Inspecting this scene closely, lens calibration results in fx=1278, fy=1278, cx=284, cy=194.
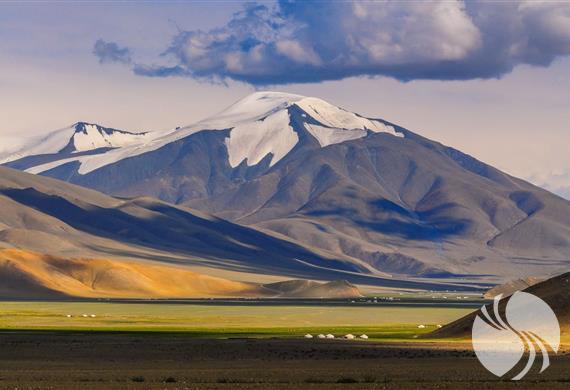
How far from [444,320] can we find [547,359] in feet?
238

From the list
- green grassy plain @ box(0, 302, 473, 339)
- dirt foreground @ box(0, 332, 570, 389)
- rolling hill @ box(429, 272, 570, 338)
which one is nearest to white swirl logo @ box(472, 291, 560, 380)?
rolling hill @ box(429, 272, 570, 338)

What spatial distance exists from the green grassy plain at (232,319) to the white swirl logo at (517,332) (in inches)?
363

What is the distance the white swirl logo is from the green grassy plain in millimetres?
9223

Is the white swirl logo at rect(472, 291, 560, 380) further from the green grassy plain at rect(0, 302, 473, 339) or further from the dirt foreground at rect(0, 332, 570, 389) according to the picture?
the green grassy plain at rect(0, 302, 473, 339)

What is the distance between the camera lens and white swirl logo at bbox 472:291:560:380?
78706mm

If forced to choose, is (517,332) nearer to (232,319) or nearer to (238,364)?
(238,364)

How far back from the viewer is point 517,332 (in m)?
93.8

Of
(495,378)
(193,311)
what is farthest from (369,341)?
(193,311)

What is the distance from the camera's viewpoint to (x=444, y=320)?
147 meters

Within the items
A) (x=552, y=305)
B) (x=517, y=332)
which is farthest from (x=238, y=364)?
(x=552, y=305)

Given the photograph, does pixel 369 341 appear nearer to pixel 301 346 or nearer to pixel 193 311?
pixel 301 346

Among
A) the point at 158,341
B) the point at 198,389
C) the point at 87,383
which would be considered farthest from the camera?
the point at 158,341

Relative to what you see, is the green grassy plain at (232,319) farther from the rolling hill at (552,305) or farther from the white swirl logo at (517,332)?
the white swirl logo at (517,332)

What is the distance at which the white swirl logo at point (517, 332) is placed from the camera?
78.7m
